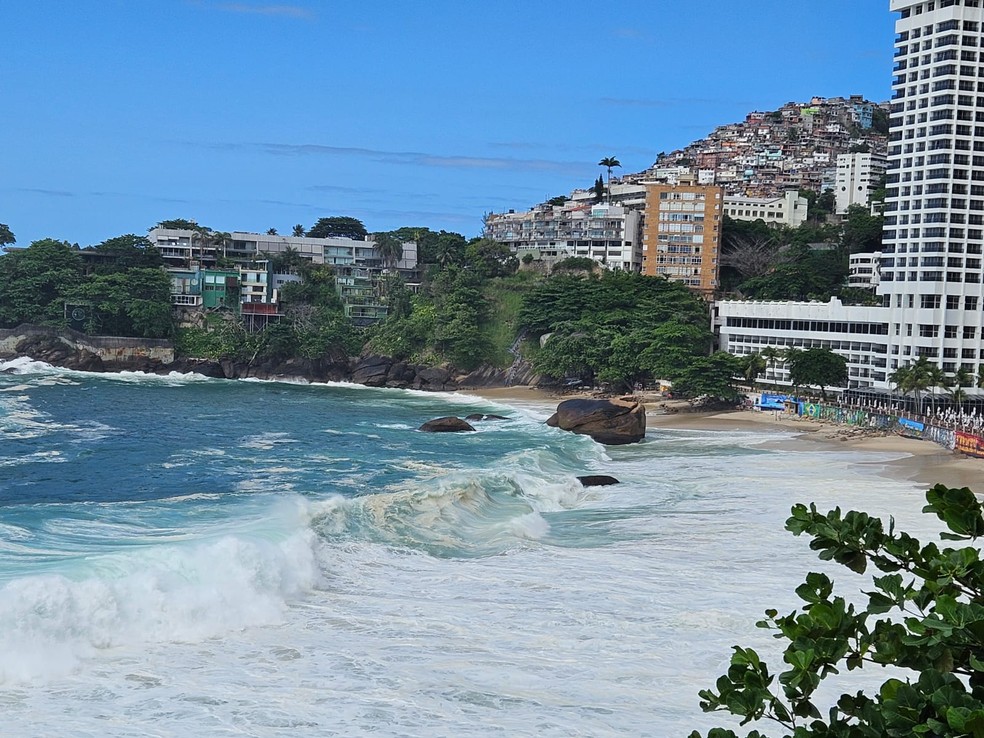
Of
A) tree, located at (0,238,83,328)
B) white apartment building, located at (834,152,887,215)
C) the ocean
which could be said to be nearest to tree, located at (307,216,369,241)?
tree, located at (0,238,83,328)

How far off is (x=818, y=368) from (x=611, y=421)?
61.8 feet

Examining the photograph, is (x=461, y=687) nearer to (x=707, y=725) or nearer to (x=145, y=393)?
(x=707, y=725)

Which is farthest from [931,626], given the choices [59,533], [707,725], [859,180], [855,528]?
[859,180]

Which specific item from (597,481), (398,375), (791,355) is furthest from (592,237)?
(597,481)

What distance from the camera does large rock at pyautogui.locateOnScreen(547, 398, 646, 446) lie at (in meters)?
49.3

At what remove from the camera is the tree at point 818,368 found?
205ft

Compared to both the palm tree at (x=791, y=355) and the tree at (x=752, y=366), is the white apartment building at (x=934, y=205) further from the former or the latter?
the tree at (x=752, y=366)

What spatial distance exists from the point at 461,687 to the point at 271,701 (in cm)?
277

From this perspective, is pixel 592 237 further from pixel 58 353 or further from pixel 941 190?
pixel 58 353

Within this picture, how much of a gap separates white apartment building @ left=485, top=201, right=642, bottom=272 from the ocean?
58.6 m

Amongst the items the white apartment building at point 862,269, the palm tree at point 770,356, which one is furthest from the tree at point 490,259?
the palm tree at point 770,356

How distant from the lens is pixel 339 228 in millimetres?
125500

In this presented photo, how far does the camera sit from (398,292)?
93.6 meters

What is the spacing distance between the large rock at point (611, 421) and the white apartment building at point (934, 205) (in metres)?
22.1
